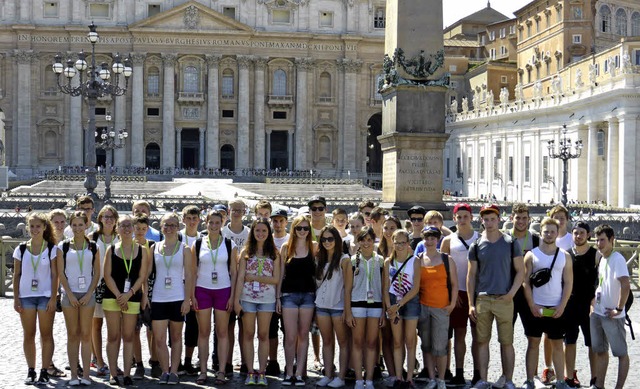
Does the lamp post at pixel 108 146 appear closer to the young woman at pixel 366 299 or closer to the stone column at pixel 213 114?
the stone column at pixel 213 114

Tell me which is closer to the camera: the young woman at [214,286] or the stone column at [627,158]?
the young woman at [214,286]

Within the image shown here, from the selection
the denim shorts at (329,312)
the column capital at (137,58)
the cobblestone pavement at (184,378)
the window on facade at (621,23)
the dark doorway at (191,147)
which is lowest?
the cobblestone pavement at (184,378)

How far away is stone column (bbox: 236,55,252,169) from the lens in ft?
266

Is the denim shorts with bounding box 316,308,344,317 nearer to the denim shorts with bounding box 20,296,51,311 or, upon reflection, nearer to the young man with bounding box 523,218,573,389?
the young man with bounding box 523,218,573,389

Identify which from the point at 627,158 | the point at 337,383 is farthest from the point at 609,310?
the point at 627,158

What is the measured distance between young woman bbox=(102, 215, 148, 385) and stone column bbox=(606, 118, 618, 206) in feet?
132

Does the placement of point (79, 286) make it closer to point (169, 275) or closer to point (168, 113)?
point (169, 275)

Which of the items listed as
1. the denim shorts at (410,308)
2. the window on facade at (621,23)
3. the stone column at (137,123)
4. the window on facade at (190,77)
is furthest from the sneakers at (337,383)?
the window on facade at (190,77)

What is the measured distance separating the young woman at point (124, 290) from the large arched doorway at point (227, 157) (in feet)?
241

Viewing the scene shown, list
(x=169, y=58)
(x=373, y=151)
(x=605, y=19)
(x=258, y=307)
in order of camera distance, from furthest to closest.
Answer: (x=373, y=151) → (x=169, y=58) → (x=605, y=19) → (x=258, y=307)

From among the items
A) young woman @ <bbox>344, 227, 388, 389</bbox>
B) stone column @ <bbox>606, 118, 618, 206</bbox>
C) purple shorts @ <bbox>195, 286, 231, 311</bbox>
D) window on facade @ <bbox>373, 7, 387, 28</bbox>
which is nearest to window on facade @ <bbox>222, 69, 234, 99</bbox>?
window on facade @ <bbox>373, 7, 387, 28</bbox>

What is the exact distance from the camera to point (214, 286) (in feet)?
32.7

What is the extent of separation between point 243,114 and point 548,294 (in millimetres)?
73010

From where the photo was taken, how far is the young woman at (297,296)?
32.4 feet
